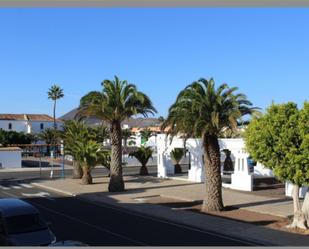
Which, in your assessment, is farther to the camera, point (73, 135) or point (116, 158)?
point (73, 135)

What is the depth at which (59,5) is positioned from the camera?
873cm

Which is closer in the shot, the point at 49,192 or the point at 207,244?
the point at 207,244

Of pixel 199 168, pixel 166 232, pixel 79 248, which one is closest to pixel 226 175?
pixel 199 168

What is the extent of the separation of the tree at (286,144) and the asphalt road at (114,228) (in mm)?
3156

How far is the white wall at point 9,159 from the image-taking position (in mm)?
54278

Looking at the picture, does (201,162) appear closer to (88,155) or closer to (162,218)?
(88,155)

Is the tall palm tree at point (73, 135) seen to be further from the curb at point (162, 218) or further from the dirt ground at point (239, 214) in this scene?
the dirt ground at point (239, 214)

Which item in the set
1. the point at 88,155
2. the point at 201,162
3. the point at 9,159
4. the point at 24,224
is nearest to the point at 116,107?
the point at 88,155

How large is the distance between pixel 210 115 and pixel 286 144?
16.1ft

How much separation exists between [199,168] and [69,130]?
10.7 metres

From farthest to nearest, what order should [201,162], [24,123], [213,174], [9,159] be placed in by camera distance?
[24,123] < [9,159] < [201,162] < [213,174]

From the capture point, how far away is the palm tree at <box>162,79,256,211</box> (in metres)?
21.6

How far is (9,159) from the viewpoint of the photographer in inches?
2146

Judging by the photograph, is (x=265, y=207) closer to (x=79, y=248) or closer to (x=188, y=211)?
(x=188, y=211)
